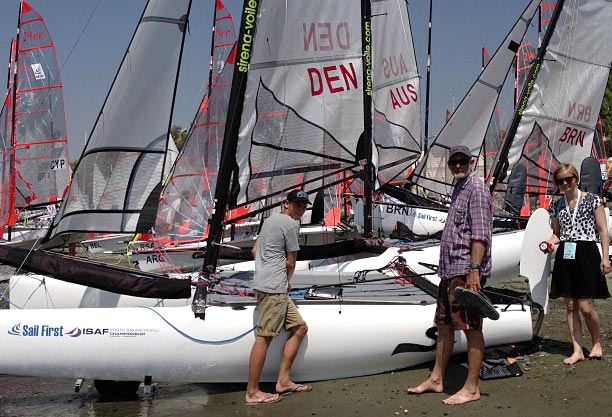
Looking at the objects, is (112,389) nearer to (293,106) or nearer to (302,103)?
(293,106)

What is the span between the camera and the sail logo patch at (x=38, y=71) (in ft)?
64.6

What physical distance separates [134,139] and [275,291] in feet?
10.4

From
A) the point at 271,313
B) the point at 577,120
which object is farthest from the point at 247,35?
the point at 577,120

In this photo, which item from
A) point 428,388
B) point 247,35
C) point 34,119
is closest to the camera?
point 428,388

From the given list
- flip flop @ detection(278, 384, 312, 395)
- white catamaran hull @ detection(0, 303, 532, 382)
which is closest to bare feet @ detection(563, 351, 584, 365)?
white catamaran hull @ detection(0, 303, 532, 382)

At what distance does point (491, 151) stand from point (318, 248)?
37.7 feet

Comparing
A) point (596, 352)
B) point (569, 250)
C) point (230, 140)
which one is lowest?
point (596, 352)

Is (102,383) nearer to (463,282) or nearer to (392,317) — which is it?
(392,317)

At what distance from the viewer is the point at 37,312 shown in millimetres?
5512

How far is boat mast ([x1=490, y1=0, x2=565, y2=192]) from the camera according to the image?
1162 centimetres

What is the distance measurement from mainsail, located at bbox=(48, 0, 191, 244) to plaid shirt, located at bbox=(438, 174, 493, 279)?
12.6ft

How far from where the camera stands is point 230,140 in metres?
6.64

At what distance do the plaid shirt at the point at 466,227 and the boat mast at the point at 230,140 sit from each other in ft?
7.71

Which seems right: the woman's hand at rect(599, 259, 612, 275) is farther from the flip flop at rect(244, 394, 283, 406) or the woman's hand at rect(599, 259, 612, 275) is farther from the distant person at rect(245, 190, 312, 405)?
the flip flop at rect(244, 394, 283, 406)
